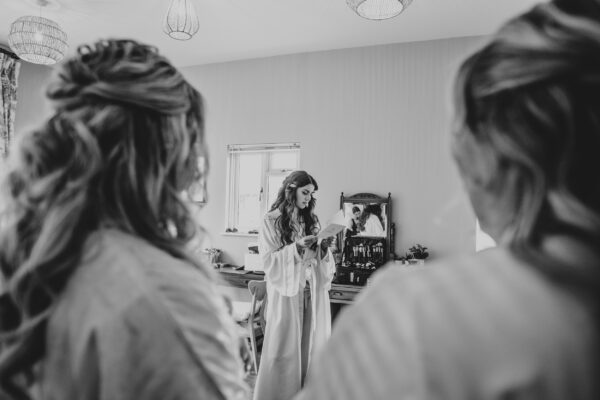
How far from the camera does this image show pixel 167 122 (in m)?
0.74

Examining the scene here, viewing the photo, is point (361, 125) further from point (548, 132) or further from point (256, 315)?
point (548, 132)

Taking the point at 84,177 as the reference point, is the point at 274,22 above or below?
above

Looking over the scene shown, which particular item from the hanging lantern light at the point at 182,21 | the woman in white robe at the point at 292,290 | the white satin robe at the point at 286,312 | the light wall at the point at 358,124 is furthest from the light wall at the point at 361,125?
the hanging lantern light at the point at 182,21

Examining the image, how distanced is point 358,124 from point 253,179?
4.81 feet

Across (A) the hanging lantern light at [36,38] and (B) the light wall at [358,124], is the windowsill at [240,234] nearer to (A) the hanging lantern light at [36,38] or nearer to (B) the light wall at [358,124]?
(B) the light wall at [358,124]

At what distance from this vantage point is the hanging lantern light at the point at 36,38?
3.38 m

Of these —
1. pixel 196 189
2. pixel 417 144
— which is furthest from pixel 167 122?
pixel 417 144

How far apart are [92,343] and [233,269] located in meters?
4.11

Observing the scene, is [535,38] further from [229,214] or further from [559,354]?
[229,214]

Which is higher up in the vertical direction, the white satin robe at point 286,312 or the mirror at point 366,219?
the mirror at point 366,219

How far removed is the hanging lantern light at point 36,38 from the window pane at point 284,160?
2398 mm

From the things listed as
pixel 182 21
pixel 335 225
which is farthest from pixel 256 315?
pixel 182 21

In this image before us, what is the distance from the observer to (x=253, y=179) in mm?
4941

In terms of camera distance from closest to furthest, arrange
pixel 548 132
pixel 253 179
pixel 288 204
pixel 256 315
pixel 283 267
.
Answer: pixel 548 132 → pixel 283 267 → pixel 288 204 → pixel 256 315 → pixel 253 179
